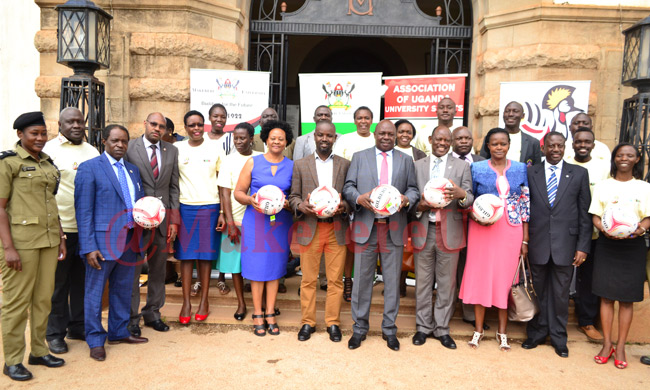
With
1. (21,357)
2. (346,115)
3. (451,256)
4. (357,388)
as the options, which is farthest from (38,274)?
(346,115)

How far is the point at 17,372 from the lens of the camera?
384cm

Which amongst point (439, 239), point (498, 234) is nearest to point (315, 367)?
point (439, 239)

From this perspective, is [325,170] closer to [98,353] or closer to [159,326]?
[159,326]

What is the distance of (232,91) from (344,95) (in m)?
1.79

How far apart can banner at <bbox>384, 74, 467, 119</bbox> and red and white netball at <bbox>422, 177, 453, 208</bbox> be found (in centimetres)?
338

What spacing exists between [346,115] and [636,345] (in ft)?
16.1

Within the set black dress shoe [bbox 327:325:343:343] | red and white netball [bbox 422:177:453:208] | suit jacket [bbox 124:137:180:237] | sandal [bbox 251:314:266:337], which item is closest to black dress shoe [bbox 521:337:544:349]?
red and white netball [bbox 422:177:453:208]

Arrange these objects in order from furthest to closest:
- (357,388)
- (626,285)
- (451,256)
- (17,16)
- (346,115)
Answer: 1. (17,16)
2. (346,115)
3. (451,256)
4. (626,285)
5. (357,388)

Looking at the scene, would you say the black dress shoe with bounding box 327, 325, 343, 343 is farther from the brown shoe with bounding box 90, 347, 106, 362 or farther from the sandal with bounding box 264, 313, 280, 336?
the brown shoe with bounding box 90, 347, 106, 362

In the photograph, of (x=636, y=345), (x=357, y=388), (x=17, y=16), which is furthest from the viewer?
(x=17, y=16)

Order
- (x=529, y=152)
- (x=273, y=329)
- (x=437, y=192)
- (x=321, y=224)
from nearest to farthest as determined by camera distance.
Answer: (x=437, y=192) < (x=321, y=224) < (x=273, y=329) < (x=529, y=152)

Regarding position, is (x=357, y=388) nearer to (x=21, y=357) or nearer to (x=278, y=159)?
(x=278, y=159)

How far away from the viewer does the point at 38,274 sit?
3.95m

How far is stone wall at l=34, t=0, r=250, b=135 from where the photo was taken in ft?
24.3
